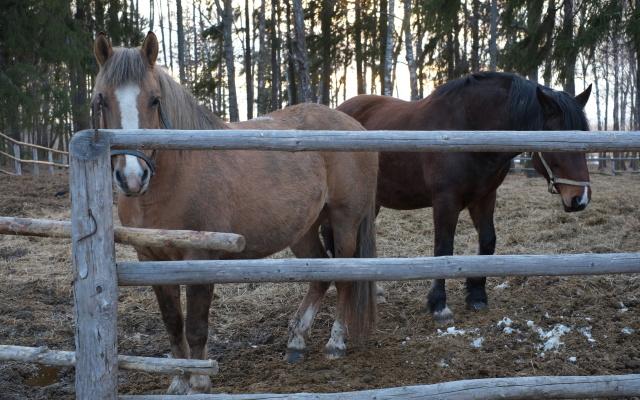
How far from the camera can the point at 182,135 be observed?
2271mm

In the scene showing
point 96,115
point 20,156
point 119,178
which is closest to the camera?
point 96,115

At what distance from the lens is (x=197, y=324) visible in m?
3.14

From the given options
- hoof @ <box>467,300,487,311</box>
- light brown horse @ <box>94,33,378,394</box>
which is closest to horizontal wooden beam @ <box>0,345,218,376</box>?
light brown horse @ <box>94,33,378,394</box>

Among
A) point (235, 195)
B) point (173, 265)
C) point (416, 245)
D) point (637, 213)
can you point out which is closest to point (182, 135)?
point (173, 265)

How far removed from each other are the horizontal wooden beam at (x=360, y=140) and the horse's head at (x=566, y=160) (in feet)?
5.88

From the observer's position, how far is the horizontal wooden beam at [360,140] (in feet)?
7.39

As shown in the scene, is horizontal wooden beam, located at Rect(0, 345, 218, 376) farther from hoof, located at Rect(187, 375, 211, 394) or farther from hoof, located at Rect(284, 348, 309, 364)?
hoof, located at Rect(284, 348, 309, 364)

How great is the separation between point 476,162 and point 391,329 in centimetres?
160

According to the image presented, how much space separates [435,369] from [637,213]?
5.57 meters

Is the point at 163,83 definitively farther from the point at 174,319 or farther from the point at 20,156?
the point at 20,156

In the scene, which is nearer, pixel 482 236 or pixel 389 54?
pixel 482 236

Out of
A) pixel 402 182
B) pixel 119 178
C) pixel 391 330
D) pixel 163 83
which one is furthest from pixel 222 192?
pixel 402 182

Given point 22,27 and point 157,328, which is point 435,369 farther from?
point 22,27

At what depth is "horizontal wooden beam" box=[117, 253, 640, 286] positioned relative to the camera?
2.29 metres
